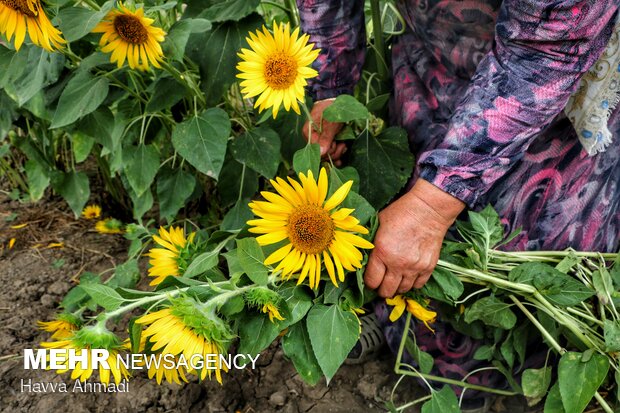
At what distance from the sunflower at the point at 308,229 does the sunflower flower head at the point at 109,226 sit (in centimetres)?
74

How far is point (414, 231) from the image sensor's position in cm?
82

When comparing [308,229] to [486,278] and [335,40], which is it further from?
[335,40]

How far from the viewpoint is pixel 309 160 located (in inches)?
35.1

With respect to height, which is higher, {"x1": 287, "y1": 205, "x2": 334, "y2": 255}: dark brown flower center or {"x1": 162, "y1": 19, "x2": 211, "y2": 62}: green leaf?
{"x1": 162, "y1": 19, "x2": 211, "y2": 62}: green leaf

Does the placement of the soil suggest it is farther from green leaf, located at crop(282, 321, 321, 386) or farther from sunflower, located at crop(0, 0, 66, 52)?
sunflower, located at crop(0, 0, 66, 52)

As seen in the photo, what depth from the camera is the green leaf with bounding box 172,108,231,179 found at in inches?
39.5

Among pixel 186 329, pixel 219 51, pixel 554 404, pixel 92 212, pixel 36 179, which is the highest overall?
pixel 219 51

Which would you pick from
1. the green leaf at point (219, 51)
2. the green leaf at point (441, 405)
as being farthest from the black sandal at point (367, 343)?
the green leaf at point (219, 51)

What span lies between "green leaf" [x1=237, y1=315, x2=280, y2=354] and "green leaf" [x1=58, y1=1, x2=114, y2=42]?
0.47 metres

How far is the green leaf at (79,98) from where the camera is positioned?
1010mm

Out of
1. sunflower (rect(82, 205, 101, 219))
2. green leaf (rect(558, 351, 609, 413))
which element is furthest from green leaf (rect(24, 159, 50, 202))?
green leaf (rect(558, 351, 609, 413))

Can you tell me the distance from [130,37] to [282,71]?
0.79 feet

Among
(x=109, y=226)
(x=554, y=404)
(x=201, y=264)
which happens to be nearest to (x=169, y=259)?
(x=201, y=264)

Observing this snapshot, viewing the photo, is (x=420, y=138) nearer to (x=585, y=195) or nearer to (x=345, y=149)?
(x=345, y=149)
